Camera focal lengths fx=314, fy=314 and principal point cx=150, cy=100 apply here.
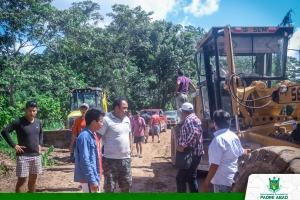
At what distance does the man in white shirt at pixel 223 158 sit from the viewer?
126 inches

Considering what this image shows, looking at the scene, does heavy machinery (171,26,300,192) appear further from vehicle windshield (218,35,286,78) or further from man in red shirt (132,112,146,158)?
man in red shirt (132,112,146,158)

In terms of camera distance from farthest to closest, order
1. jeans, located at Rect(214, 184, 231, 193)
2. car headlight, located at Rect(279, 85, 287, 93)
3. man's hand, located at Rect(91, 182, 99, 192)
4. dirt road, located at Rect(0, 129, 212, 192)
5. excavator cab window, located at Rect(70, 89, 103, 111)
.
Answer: excavator cab window, located at Rect(70, 89, 103, 111)
dirt road, located at Rect(0, 129, 212, 192)
car headlight, located at Rect(279, 85, 287, 93)
jeans, located at Rect(214, 184, 231, 193)
man's hand, located at Rect(91, 182, 99, 192)

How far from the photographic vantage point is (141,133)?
33.1 ft

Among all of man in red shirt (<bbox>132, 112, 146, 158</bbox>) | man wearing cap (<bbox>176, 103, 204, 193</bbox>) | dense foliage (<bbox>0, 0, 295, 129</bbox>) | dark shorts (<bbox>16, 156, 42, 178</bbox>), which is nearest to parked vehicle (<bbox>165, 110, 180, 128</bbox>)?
dense foliage (<bbox>0, 0, 295, 129</bbox>)

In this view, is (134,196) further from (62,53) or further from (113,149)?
(62,53)

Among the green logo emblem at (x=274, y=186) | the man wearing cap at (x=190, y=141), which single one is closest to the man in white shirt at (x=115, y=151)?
the man wearing cap at (x=190, y=141)

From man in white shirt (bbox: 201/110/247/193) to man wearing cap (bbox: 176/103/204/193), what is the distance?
3.68 ft

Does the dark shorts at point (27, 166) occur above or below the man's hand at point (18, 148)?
below

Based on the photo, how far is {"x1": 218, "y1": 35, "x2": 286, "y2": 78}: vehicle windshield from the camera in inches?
214

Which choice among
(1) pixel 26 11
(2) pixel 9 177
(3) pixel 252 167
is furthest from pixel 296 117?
(1) pixel 26 11

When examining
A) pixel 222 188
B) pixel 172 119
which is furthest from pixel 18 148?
pixel 172 119

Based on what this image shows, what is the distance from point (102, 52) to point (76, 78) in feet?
9.12

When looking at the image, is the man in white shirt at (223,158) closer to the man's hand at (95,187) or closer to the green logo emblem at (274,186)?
the green logo emblem at (274,186)

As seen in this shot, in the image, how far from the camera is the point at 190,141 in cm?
446
